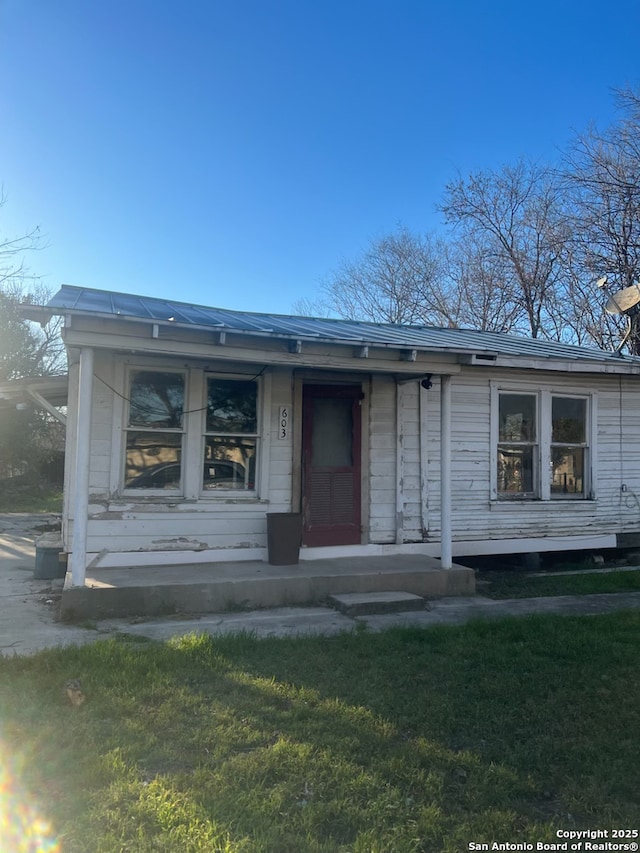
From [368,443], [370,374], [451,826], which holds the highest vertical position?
[370,374]

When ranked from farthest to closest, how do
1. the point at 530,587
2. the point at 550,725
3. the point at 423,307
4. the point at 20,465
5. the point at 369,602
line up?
the point at 423,307, the point at 20,465, the point at 530,587, the point at 369,602, the point at 550,725

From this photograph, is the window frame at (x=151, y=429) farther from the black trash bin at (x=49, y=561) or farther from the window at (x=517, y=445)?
the window at (x=517, y=445)

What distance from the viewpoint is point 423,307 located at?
26.2 m

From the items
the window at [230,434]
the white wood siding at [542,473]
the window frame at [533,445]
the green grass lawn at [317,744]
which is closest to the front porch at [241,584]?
the green grass lawn at [317,744]

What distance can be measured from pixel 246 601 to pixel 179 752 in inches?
129

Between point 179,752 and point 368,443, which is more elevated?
point 368,443

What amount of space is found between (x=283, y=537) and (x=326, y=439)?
151cm

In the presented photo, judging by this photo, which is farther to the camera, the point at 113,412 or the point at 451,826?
the point at 113,412

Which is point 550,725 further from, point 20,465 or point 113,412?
point 20,465

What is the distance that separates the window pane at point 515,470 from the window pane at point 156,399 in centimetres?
467

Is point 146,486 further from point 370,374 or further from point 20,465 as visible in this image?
point 20,465

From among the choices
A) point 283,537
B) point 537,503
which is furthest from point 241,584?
point 537,503

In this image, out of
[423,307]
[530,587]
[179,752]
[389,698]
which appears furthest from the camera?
[423,307]

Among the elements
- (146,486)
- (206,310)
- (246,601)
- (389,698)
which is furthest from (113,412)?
(389,698)
